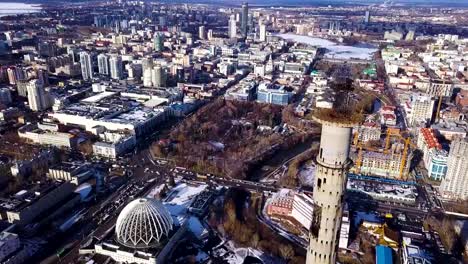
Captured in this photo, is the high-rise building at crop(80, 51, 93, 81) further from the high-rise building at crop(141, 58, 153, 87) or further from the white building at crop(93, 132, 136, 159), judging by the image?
the white building at crop(93, 132, 136, 159)

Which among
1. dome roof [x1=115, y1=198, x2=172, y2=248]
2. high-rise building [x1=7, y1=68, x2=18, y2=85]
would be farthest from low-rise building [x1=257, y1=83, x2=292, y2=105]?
high-rise building [x1=7, y1=68, x2=18, y2=85]

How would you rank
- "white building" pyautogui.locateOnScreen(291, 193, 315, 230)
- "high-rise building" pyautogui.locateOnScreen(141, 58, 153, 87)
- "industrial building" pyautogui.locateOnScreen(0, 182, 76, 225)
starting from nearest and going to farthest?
"industrial building" pyautogui.locateOnScreen(0, 182, 76, 225), "white building" pyautogui.locateOnScreen(291, 193, 315, 230), "high-rise building" pyautogui.locateOnScreen(141, 58, 153, 87)

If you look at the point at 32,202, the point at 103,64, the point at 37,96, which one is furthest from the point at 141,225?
the point at 103,64

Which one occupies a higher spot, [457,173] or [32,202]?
[457,173]

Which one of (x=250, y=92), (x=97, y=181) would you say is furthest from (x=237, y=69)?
(x=97, y=181)

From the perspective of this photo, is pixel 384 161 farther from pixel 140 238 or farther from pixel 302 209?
pixel 140 238

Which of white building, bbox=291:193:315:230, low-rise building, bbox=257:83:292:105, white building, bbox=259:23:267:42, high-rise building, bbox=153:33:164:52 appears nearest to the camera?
white building, bbox=291:193:315:230
